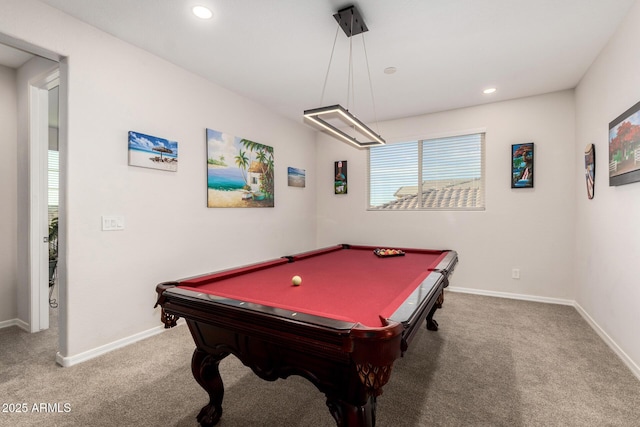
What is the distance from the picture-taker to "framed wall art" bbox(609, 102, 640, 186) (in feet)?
6.74

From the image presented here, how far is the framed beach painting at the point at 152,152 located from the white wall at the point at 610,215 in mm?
3784

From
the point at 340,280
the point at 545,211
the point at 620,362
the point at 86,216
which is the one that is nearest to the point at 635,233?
the point at 620,362

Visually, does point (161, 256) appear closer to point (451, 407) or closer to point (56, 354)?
point (56, 354)

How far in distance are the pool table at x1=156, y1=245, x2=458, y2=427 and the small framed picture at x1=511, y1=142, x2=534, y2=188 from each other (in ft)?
8.34

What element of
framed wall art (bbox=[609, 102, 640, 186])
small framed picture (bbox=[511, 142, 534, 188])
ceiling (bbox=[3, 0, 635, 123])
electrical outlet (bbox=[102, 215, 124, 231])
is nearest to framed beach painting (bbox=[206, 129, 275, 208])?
ceiling (bbox=[3, 0, 635, 123])

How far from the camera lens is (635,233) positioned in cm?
213

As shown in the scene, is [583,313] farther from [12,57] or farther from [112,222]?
[12,57]

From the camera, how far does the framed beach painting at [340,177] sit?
5.03m

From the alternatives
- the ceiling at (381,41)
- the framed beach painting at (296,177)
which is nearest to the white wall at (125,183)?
the ceiling at (381,41)

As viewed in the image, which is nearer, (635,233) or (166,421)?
(166,421)

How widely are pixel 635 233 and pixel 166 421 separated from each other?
328 centimetres

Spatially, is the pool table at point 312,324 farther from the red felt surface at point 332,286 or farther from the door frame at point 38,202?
the door frame at point 38,202

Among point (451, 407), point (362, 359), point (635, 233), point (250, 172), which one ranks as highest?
point (250, 172)

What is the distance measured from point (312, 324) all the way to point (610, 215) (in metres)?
2.94
